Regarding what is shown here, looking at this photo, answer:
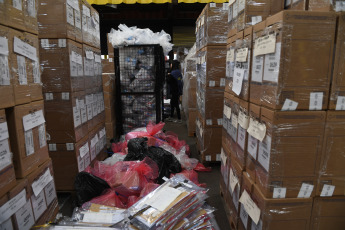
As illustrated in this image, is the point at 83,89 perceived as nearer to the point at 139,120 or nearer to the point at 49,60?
the point at 49,60

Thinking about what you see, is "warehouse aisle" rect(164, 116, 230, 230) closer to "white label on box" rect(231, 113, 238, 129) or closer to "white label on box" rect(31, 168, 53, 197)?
"white label on box" rect(231, 113, 238, 129)

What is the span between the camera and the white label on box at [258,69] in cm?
132

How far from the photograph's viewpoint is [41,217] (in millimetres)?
1507

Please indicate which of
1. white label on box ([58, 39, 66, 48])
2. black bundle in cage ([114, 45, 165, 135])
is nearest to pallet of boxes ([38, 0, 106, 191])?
white label on box ([58, 39, 66, 48])

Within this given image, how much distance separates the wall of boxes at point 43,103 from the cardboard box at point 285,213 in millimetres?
1264

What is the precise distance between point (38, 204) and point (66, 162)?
0.86m

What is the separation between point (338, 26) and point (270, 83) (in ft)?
1.21

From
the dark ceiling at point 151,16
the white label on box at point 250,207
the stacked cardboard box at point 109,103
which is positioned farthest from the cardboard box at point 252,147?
the dark ceiling at point 151,16

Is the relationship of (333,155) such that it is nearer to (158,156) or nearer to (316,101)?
(316,101)

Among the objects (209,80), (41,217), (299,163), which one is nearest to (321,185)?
(299,163)

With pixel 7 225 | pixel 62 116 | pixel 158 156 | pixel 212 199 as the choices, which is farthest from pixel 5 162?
pixel 212 199

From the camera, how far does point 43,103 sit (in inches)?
62.3

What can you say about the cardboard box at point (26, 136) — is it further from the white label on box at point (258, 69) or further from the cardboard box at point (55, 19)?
the white label on box at point (258, 69)

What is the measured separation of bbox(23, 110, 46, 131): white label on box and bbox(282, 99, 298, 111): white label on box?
1347 mm
